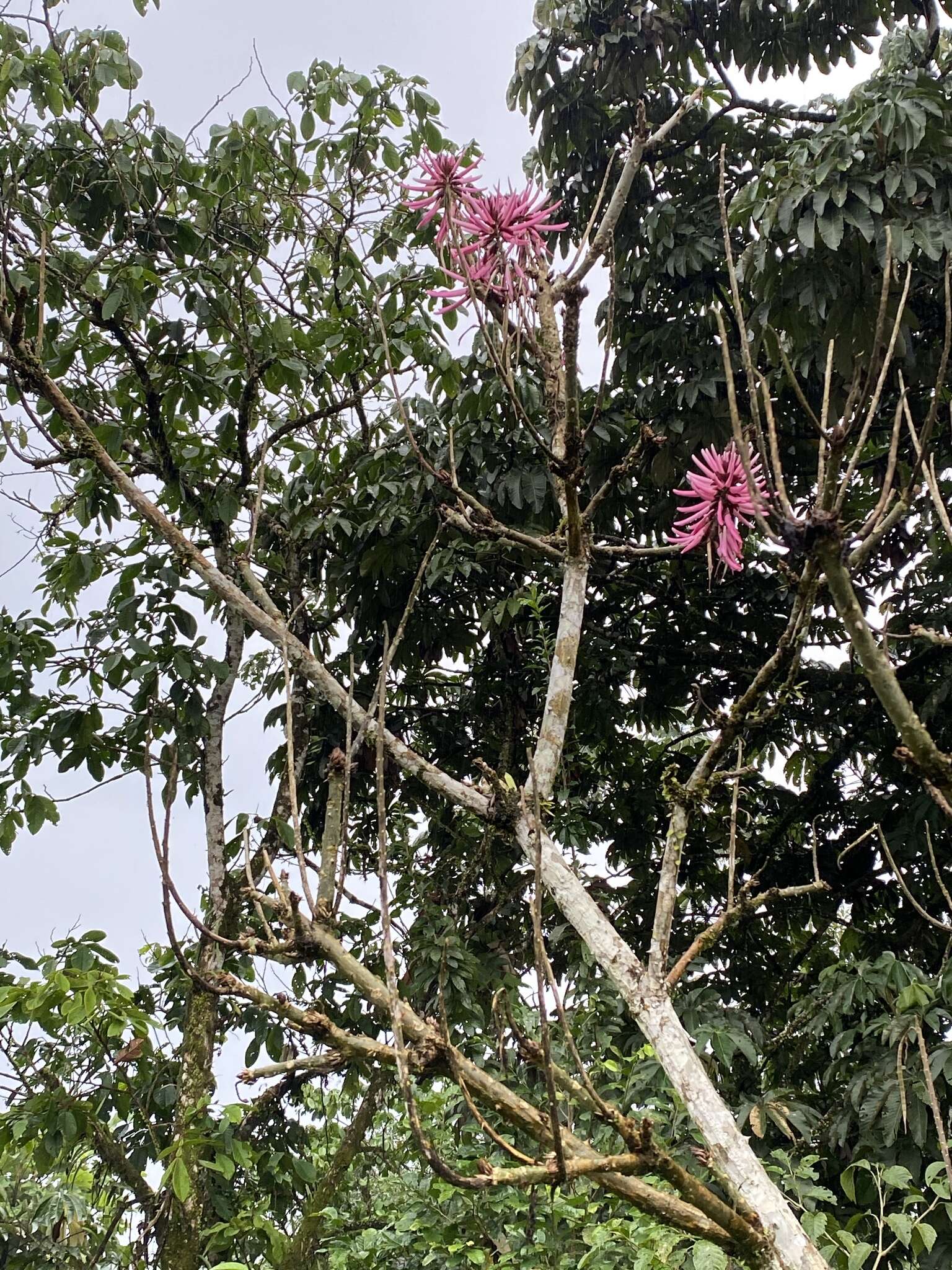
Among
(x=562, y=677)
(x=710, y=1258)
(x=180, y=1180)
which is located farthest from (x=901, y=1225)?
(x=180, y=1180)

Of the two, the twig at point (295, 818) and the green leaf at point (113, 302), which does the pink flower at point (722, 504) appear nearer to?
the twig at point (295, 818)

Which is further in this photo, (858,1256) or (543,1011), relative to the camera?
(858,1256)

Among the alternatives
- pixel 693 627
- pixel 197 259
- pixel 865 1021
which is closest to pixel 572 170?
pixel 197 259

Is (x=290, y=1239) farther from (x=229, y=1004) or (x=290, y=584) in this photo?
(x=290, y=584)

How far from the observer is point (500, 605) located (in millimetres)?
4004

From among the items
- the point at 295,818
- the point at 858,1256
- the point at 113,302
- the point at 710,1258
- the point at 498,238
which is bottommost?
the point at 858,1256

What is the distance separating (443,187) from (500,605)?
1942 millimetres

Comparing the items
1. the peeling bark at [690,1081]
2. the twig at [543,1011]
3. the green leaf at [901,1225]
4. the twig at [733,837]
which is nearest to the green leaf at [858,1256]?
the green leaf at [901,1225]

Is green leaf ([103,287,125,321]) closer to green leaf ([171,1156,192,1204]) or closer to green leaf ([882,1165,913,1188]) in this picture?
green leaf ([171,1156,192,1204])

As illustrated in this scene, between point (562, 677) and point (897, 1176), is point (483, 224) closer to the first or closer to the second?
point (562, 677)

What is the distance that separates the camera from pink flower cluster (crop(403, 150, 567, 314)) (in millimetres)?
2225

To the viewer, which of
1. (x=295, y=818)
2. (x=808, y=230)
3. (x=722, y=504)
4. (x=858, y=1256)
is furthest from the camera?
(x=808, y=230)

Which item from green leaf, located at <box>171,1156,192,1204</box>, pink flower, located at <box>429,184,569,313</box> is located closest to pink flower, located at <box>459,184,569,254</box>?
pink flower, located at <box>429,184,569,313</box>

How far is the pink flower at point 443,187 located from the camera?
7.35ft
